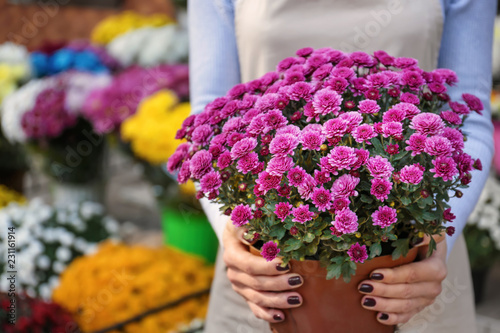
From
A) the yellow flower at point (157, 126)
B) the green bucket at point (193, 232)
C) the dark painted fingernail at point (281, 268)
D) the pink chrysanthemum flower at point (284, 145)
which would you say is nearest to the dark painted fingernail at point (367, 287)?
the dark painted fingernail at point (281, 268)

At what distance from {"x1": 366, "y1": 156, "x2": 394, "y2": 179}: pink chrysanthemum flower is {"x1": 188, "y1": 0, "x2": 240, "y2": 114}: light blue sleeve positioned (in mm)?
416

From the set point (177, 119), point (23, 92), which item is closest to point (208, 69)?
point (177, 119)

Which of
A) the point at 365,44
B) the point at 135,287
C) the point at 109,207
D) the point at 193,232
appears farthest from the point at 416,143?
the point at 109,207

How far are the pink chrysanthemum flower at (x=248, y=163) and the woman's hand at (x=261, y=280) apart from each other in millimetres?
132

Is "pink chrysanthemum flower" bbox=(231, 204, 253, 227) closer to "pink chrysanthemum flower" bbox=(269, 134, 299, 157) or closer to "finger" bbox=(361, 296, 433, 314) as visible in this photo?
"pink chrysanthemum flower" bbox=(269, 134, 299, 157)

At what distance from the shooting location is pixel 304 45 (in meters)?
1.01

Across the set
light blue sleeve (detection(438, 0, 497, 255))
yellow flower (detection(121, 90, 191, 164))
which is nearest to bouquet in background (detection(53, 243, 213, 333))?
yellow flower (detection(121, 90, 191, 164))

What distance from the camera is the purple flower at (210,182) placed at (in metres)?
0.75

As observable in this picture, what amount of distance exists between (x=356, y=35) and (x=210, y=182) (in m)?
0.43

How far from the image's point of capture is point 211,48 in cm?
103

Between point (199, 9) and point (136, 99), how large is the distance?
163cm

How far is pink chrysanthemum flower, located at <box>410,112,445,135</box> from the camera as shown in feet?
2.31

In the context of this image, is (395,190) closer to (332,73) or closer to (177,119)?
(332,73)

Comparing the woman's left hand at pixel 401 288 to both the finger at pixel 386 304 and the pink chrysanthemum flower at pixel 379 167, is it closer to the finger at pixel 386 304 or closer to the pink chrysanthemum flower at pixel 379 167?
the finger at pixel 386 304
